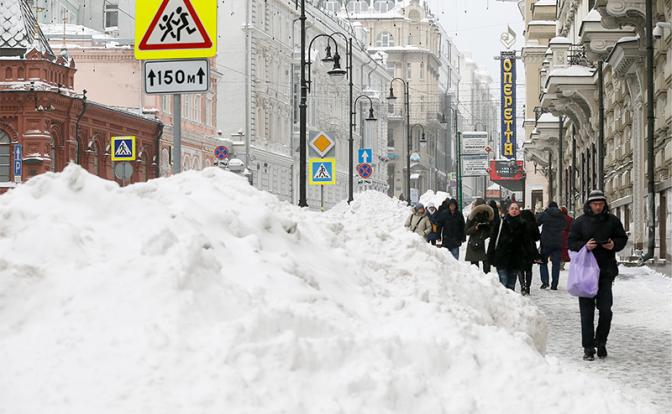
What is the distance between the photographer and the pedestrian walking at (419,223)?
2222cm

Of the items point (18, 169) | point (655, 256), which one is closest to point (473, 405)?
point (655, 256)

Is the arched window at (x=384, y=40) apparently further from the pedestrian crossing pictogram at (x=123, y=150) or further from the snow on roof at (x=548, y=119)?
the pedestrian crossing pictogram at (x=123, y=150)

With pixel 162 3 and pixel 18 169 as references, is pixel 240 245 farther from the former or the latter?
pixel 18 169

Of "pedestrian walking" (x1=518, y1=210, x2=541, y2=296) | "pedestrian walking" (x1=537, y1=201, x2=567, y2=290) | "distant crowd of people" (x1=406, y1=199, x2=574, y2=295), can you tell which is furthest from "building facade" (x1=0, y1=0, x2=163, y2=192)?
"pedestrian walking" (x1=518, y1=210, x2=541, y2=296)

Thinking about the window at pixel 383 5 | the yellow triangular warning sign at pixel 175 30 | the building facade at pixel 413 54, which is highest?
the window at pixel 383 5

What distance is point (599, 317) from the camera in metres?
10.8

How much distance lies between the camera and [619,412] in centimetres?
602

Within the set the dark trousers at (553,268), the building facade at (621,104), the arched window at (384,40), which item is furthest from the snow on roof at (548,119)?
the arched window at (384,40)

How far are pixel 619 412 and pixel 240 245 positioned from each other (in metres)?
2.20

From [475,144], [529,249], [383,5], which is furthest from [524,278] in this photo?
[383,5]

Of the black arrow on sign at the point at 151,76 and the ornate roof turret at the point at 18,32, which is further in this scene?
the ornate roof turret at the point at 18,32

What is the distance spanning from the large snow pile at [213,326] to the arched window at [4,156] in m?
34.2

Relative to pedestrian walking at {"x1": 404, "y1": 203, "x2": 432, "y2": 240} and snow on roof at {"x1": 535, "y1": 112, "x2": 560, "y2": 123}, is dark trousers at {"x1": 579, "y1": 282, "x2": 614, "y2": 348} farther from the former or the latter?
snow on roof at {"x1": 535, "y1": 112, "x2": 560, "y2": 123}

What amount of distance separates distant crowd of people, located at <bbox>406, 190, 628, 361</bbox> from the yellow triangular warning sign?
4018mm
